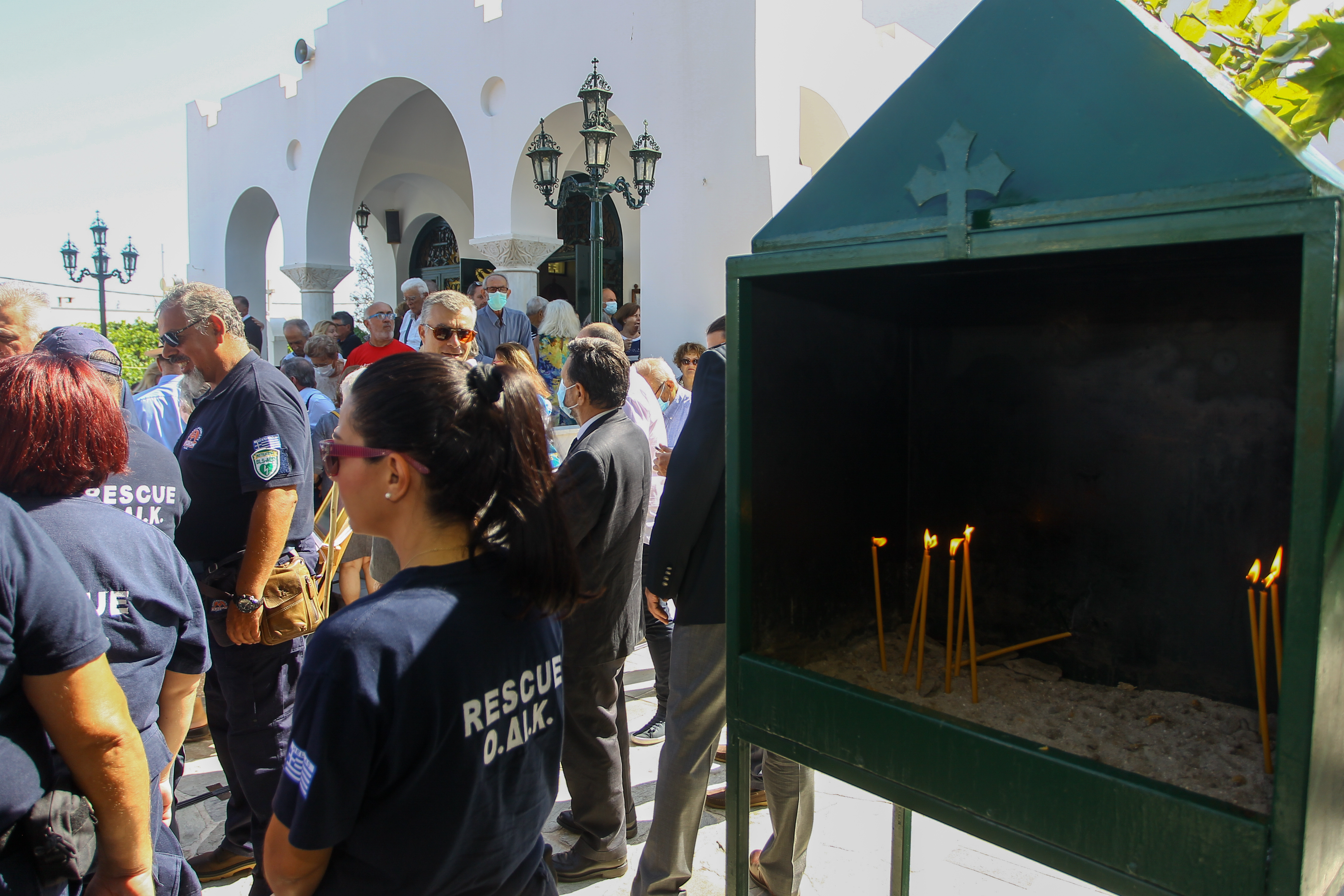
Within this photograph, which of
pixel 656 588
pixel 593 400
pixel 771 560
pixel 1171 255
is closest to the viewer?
pixel 1171 255

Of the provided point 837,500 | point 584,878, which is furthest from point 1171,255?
point 584,878

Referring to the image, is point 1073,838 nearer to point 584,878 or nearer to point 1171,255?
point 1171,255

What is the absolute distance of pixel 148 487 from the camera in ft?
7.17

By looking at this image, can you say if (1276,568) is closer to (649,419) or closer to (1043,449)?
(1043,449)

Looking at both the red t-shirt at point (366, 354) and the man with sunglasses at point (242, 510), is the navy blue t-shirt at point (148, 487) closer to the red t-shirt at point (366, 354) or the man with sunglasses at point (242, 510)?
the man with sunglasses at point (242, 510)

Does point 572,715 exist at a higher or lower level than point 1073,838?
lower

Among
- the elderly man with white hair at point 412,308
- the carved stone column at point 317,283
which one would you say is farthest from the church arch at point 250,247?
the elderly man with white hair at point 412,308

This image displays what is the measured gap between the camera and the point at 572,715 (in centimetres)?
267

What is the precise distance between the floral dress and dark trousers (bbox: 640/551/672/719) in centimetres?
295

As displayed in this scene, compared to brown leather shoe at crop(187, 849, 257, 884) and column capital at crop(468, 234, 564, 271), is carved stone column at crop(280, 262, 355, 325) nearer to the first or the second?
column capital at crop(468, 234, 564, 271)

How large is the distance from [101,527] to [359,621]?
37.3 inches

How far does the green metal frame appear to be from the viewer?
3.36ft

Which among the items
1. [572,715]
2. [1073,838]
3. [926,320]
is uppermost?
[926,320]

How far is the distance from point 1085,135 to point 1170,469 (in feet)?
2.97
